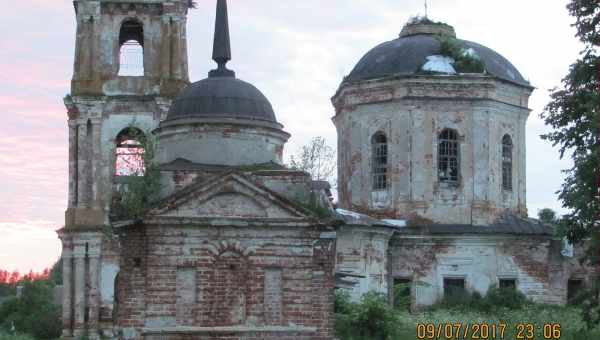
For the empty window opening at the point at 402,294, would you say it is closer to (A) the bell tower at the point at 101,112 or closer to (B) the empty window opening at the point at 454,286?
(B) the empty window opening at the point at 454,286

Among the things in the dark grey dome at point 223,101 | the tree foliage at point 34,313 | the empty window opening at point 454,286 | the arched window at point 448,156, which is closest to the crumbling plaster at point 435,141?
the arched window at point 448,156

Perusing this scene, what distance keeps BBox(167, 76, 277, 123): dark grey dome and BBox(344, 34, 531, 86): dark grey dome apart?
8.70 metres

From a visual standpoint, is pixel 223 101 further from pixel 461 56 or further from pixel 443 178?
pixel 461 56

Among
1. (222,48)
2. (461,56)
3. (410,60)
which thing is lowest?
(222,48)

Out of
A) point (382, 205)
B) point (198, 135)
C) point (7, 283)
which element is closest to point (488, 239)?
point (382, 205)

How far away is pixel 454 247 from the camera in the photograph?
31.7 m

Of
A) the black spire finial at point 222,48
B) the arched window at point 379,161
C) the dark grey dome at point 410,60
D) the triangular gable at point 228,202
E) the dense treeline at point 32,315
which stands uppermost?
the dark grey dome at point 410,60

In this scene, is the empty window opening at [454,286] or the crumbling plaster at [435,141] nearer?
the empty window opening at [454,286]

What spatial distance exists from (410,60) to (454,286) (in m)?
6.08

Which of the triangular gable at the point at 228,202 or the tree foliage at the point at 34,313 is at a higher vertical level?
the triangular gable at the point at 228,202

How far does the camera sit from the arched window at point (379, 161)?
3266 centimetres

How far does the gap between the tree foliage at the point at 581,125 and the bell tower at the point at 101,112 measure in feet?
46.4

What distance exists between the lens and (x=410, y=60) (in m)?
32.6
